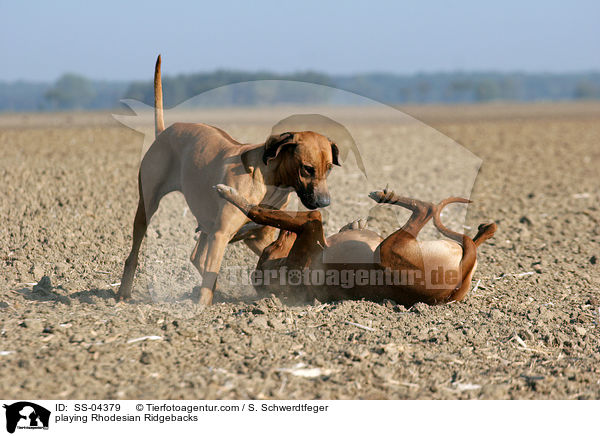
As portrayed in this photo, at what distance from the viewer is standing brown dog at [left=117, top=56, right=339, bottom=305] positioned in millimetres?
5168

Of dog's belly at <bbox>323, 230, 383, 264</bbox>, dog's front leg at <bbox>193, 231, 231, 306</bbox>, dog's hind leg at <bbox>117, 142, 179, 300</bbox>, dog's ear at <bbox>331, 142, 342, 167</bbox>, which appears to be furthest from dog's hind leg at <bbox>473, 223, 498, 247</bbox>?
dog's hind leg at <bbox>117, 142, 179, 300</bbox>

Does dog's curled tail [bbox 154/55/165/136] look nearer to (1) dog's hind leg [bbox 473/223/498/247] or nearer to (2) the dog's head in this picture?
(2) the dog's head

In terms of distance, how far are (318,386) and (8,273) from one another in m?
4.06

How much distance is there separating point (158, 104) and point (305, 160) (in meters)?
1.65

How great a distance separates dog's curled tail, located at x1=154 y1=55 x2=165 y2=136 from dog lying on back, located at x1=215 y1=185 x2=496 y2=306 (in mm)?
1271

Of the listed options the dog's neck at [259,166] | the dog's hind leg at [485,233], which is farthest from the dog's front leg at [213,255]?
the dog's hind leg at [485,233]

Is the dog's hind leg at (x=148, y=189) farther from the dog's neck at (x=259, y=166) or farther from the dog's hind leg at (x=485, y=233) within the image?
the dog's hind leg at (x=485, y=233)

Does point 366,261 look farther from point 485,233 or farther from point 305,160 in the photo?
point 485,233

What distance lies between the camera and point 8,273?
259 inches

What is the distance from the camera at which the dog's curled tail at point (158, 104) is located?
18.9 ft
